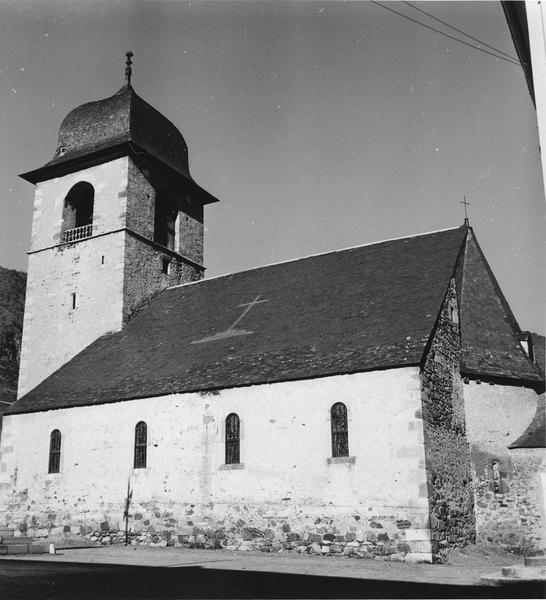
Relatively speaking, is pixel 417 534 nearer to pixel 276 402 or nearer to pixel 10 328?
pixel 276 402

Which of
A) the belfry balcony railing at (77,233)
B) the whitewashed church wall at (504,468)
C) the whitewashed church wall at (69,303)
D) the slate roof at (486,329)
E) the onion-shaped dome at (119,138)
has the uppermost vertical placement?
the onion-shaped dome at (119,138)

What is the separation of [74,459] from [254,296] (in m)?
7.09

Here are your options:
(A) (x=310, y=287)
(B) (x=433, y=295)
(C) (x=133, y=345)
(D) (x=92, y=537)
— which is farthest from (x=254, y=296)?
(D) (x=92, y=537)

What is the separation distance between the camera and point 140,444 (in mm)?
19703

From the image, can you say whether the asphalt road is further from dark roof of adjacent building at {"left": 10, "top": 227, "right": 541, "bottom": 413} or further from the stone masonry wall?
dark roof of adjacent building at {"left": 10, "top": 227, "right": 541, "bottom": 413}

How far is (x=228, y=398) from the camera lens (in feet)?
60.3

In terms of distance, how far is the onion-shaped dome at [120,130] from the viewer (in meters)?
27.0

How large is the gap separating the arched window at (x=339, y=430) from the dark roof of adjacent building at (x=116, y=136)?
45.4ft

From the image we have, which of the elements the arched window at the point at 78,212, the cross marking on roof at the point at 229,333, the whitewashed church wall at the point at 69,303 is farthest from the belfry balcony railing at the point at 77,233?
the cross marking on roof at the point at 229,333

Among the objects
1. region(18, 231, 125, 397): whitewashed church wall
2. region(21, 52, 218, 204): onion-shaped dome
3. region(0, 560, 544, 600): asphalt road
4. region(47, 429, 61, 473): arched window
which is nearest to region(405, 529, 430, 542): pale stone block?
region(0, 560, 544, 600): asphalt road

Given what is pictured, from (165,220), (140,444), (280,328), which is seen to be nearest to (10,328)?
(165,220)

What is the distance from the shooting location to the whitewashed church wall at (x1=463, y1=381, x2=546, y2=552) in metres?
16.7

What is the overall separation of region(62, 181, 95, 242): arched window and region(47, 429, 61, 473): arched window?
8065 mm

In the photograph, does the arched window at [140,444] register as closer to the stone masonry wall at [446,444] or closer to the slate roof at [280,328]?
the slate roof at [280,328]
